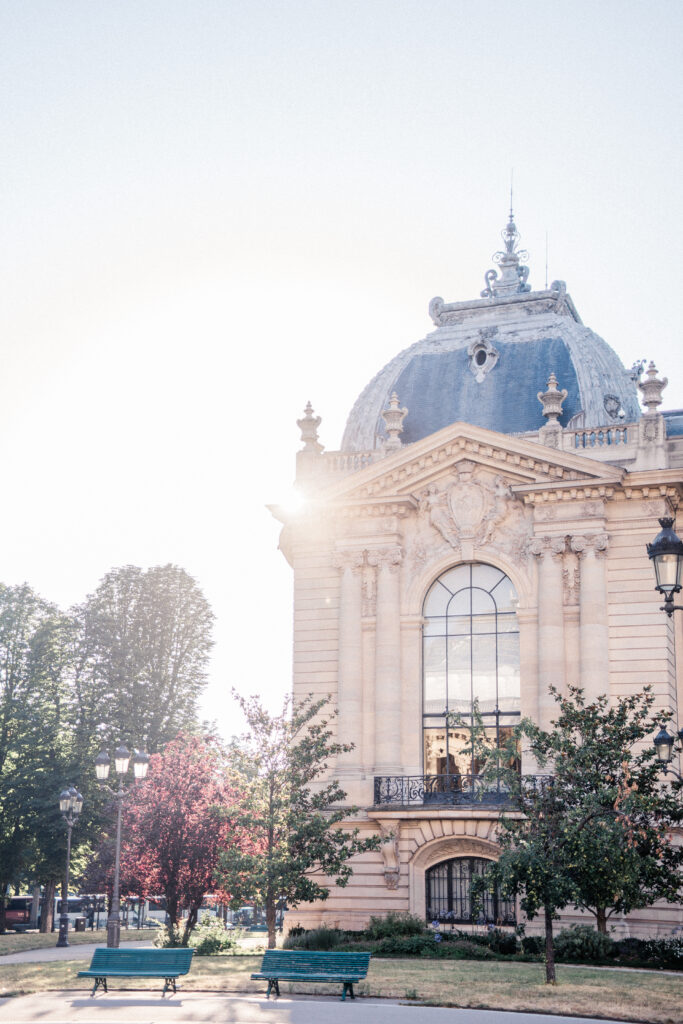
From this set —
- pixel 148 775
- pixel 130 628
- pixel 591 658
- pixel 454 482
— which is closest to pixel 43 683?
pixel 130 628

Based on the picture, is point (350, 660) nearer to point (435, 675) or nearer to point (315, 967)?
point (435, 675)

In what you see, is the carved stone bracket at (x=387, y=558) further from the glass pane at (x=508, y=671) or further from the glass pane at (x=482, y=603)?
the glass pane at (x=508, y=671)

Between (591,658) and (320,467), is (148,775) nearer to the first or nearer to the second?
(320,467)

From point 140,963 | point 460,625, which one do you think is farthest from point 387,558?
point 140,963

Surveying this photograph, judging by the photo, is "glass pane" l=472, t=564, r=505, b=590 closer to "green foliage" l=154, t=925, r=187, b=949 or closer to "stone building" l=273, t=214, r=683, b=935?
"stone building" l=273, t=214, r=683, b=935

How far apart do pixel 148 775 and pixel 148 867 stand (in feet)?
9.87

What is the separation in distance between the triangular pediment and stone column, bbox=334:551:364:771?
2159 millimetres

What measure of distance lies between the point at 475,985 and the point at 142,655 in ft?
117

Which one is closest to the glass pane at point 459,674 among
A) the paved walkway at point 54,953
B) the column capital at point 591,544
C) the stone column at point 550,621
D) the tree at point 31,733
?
the stone column at point 550,621

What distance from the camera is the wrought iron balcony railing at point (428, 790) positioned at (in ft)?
113

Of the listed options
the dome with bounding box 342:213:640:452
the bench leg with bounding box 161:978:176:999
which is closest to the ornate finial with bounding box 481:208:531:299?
the dome with bounding box 342:213:640:452

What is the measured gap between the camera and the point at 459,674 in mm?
36469

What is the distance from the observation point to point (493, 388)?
1626 inches

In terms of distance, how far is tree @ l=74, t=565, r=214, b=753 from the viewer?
5344 centimetres
